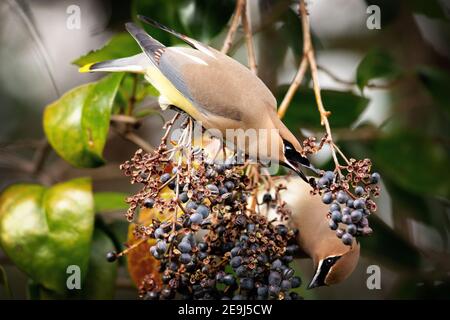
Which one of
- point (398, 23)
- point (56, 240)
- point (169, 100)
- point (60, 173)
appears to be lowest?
point (60, 173)

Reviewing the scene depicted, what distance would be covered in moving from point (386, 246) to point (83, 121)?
2.89 feet

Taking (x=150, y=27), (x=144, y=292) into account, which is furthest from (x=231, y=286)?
(x=150, y=27)

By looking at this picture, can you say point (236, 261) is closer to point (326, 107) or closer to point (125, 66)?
point (125, 66)

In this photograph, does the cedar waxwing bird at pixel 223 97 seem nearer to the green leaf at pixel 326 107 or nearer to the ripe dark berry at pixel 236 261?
the ripe dark berry at pixel 236 261

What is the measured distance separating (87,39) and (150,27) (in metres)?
0.58

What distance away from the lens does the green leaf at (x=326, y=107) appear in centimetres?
171

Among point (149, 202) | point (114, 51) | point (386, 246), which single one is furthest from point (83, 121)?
point (386, 246)

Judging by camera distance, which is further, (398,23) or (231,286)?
(398,23)

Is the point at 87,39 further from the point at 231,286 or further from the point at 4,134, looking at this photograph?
the point at 231,286

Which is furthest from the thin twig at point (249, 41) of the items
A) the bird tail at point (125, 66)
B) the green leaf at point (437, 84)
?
the green leaf at point (437, 84)

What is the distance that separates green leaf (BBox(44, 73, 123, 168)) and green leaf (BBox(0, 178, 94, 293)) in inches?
4.1
